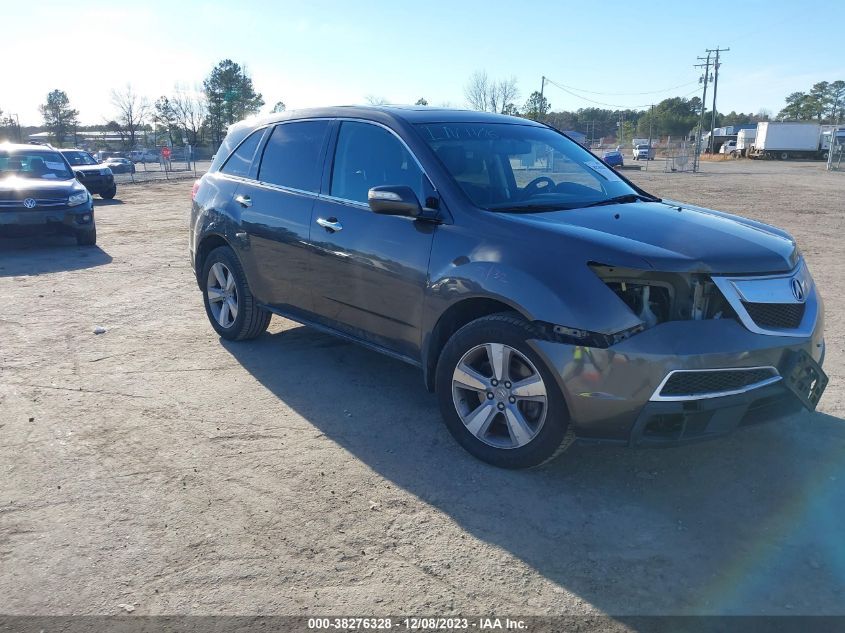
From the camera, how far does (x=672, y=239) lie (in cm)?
328

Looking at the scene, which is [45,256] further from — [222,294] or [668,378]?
[668,378]

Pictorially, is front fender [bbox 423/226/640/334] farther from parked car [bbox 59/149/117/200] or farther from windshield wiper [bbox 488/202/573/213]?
parked car [bbox 59/149/117/200]

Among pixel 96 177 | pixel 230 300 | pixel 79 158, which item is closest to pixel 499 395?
pixel 230 300

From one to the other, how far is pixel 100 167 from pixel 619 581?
21.5 meters

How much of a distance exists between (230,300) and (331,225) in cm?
165

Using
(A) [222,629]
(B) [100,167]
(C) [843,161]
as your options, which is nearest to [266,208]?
(A) [222,629]

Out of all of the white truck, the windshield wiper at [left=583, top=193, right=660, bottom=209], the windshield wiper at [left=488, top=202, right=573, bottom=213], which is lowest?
the windshield wiper at [left=488, top=202, right=573, bottom=213]

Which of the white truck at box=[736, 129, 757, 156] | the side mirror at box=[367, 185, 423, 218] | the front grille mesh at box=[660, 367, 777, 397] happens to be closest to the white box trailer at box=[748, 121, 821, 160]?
the white truck at box=[736, 129, 757, 156]

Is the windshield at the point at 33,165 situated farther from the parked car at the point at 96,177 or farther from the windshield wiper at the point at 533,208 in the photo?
the windshield wiper at the point at 533,208

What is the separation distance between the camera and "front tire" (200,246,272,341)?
5.37 metres

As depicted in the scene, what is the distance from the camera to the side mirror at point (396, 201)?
3680mm

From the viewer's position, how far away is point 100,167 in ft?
67.2

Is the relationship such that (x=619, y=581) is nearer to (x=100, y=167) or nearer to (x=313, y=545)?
(x=313, y=545)

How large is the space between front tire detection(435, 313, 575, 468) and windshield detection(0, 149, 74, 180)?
34.0 feet
